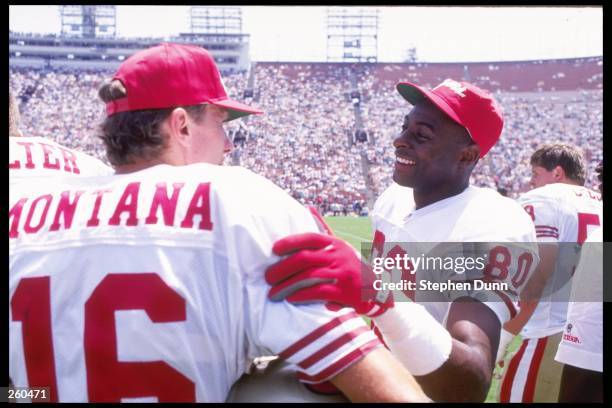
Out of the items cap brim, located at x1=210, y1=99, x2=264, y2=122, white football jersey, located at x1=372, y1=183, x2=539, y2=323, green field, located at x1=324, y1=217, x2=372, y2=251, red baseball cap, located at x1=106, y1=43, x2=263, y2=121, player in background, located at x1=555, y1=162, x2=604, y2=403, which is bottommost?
green field, located at x1=324, y1=217, x2=372, y2=251

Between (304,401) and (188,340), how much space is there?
23 centimetres

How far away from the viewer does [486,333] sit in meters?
1.49

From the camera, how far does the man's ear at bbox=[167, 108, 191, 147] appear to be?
4.16 feet

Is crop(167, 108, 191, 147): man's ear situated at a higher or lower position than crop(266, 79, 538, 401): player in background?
higher

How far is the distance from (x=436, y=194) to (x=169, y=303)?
1170 millimetres

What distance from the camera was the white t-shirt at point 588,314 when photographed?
5.02 feet

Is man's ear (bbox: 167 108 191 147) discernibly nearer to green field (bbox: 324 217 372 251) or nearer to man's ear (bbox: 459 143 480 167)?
man's ear (bbox: 459 143 480 167)

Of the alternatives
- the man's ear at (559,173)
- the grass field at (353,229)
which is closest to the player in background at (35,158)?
the man's ear at (559,173)

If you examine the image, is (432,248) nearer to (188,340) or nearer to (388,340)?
(388,340)

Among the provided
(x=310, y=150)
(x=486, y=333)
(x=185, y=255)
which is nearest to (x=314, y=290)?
(x=185, y=255)

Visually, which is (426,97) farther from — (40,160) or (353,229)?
(353,229)

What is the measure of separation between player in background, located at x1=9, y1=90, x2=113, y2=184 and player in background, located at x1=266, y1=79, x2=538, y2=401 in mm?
941

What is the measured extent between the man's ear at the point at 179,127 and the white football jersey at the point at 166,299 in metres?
0.16

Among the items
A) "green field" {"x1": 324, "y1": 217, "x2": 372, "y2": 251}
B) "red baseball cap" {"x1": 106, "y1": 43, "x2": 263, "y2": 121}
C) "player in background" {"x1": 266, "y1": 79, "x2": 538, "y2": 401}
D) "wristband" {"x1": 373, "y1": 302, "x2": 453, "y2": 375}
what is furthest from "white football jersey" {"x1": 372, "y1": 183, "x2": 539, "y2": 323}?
"green field" {"x1": 324, "y1": 217, "x2": 372, "y2": 251}
